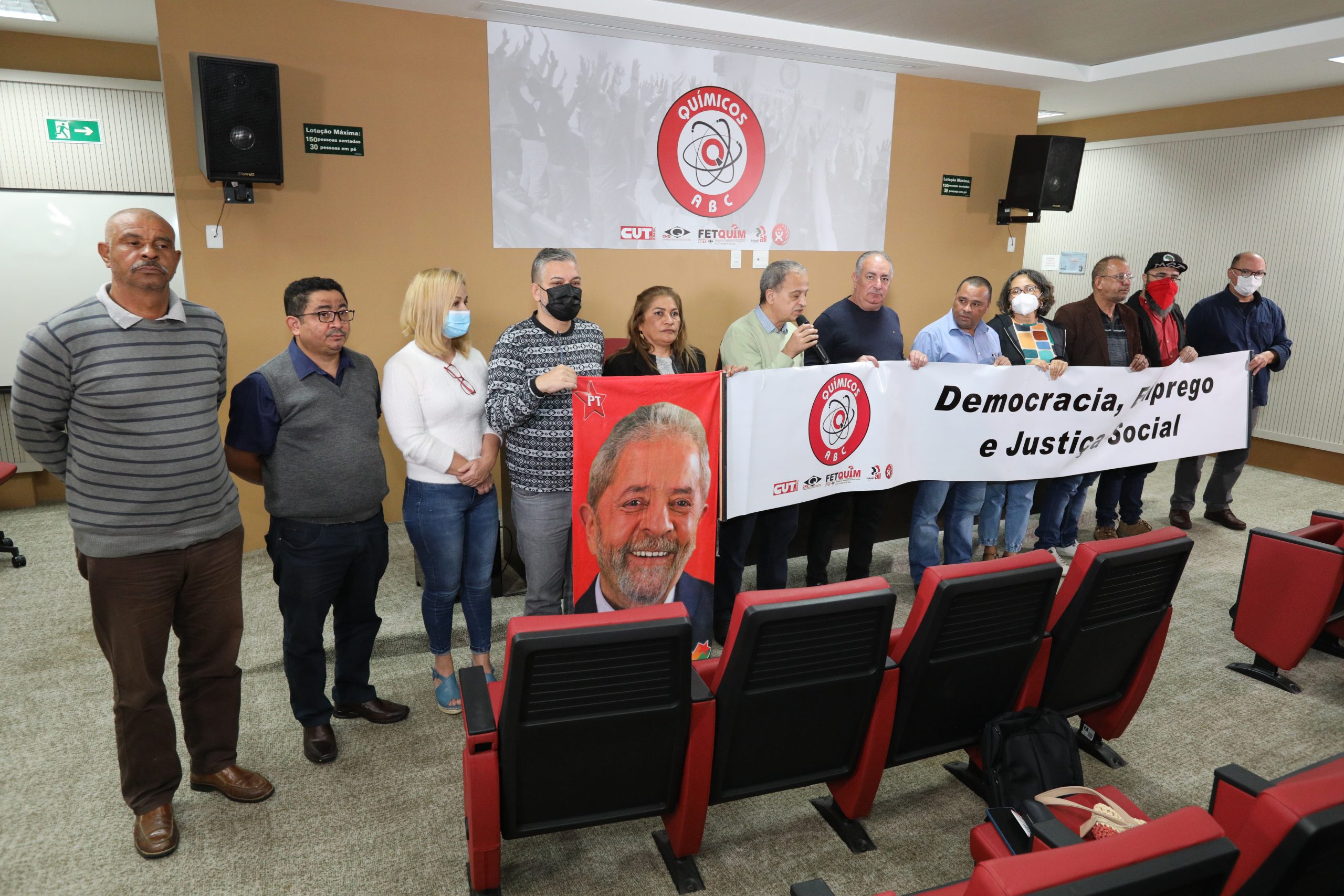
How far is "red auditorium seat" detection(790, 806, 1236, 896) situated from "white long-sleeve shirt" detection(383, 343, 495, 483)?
2.14 m

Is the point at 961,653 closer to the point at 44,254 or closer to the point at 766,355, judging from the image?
the point at 766,355

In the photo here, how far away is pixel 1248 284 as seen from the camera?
17.0 ft

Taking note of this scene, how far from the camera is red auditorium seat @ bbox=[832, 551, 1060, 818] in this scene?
2.21 meters

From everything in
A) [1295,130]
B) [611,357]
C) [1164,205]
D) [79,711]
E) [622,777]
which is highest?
[1295,130]

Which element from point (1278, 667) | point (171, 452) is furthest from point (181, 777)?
point (1278, 667)

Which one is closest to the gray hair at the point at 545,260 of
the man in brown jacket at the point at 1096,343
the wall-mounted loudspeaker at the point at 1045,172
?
the man in brown jacket at the point at 1096,343

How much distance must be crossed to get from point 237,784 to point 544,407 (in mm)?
1596

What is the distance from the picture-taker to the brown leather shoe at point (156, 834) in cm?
234

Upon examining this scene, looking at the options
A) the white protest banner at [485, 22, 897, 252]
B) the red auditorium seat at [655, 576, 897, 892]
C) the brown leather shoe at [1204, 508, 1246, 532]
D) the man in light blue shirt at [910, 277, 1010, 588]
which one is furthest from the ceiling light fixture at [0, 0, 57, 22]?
the brown leather shoe at [1204, 508, 1246, 532]

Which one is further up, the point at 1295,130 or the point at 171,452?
the point at 1295,130

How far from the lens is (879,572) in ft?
15.3

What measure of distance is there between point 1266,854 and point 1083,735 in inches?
69.9

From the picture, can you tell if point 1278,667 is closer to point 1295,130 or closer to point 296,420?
point 296,420

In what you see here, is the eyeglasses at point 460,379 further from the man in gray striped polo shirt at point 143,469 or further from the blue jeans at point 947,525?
the blue jeans at point 947,525
